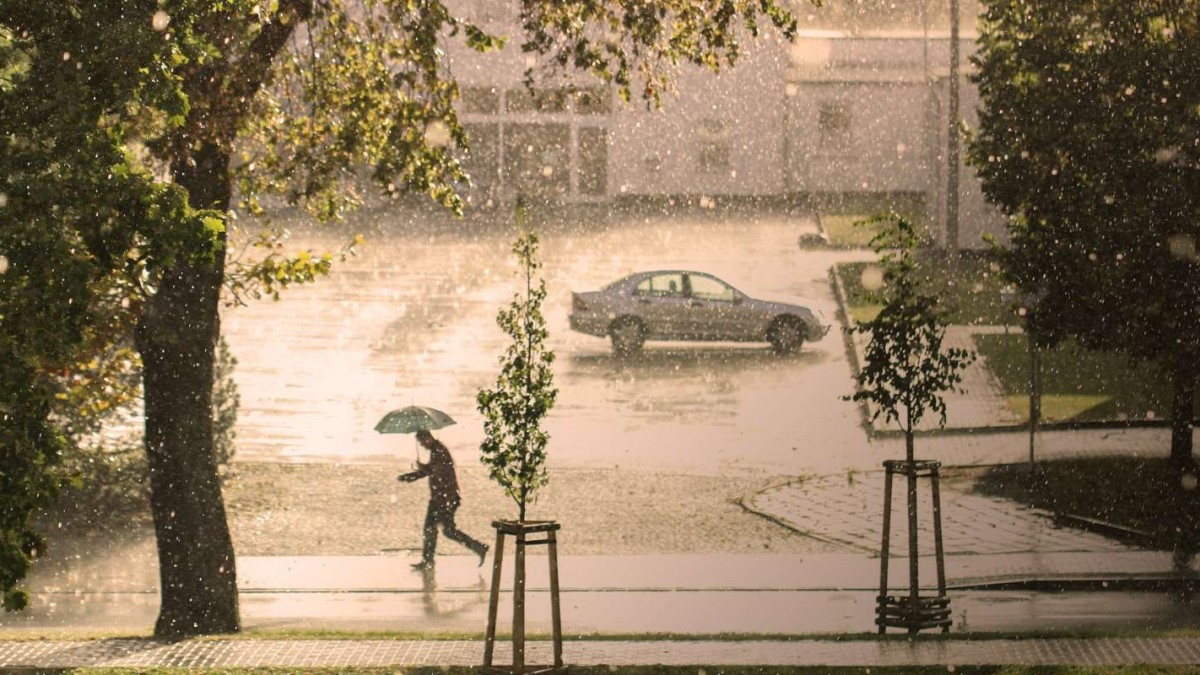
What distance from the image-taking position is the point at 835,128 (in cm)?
5544

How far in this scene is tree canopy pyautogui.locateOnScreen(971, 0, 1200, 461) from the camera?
18578mm

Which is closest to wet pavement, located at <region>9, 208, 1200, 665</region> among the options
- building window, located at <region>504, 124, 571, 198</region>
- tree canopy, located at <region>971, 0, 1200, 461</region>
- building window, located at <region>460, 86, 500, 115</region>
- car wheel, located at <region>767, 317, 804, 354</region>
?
car wheel, located at <region>767, 317, 804, 354</region>

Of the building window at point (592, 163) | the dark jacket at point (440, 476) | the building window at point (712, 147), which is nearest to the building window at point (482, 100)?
the building window at point (592, 163)

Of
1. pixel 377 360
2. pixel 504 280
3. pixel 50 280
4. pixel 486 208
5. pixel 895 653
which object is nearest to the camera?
pixel 50 280

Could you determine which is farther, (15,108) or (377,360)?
(377,360)

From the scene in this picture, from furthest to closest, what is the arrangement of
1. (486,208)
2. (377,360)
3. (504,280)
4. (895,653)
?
1. (486,208)
2. (504,280)
3. (377,360)
4. (895,653)

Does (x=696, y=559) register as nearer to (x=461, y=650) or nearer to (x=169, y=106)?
(x=461, y=650)

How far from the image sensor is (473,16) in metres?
56.8

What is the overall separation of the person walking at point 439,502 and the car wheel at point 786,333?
14.8 m

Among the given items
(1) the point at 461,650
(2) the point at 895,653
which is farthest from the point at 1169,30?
(1) the point at 461,650

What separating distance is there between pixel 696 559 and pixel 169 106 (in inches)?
384

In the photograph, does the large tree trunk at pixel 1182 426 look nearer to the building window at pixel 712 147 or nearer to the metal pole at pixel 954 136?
the metal pole at pixel 954 136

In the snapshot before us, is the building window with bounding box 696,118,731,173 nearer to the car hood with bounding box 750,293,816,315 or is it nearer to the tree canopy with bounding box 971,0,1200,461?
the car hood with bounding box 750,293,816,315

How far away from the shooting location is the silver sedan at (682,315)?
103 feet
